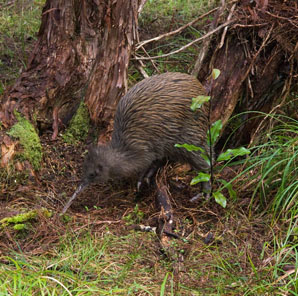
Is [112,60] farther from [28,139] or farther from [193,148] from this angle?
[193,148]

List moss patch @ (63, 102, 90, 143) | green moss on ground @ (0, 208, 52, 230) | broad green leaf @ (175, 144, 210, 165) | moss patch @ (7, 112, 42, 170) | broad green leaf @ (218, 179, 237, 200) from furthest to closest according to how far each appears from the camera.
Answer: moss patch @ (63, 102, 90, 143)
moss patch @ (7, 112, 42, 170)
broad green leaf @ (218, 179, 237, 200)
broad green leaf @ (175, 144, 210, 165)
green moss on ground @ (0, 208, 52, 230)

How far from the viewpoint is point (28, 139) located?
4.03 meters

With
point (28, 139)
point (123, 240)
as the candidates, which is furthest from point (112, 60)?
point (123, 240)

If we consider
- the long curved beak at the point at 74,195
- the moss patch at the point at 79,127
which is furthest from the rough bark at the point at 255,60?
the long curved beak at the point at 74,195

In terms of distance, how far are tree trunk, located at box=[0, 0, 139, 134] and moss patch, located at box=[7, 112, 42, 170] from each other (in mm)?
84

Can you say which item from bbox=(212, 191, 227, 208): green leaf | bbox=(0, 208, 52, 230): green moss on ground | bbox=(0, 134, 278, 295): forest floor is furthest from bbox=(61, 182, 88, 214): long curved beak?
bbox=(212, 191, 227, 208): green leaf

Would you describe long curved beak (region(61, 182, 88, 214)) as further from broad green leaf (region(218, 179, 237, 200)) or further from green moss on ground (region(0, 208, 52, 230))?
broad green leaf (region(218, 179, 237, 200))

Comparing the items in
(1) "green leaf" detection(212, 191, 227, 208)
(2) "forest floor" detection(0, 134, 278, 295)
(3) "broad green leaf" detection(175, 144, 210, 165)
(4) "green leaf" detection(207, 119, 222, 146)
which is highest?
(4) "green leaf" detection(207, 119, 222, 146)

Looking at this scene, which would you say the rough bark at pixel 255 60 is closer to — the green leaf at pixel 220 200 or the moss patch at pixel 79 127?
the green leaf at pixel 220 200

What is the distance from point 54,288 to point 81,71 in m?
2.32

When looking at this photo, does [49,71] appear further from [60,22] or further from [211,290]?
[211,290]

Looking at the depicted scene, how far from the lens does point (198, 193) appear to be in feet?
13.2

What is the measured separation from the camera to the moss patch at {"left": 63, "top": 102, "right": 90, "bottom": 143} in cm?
439

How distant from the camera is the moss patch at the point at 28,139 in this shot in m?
3.98
